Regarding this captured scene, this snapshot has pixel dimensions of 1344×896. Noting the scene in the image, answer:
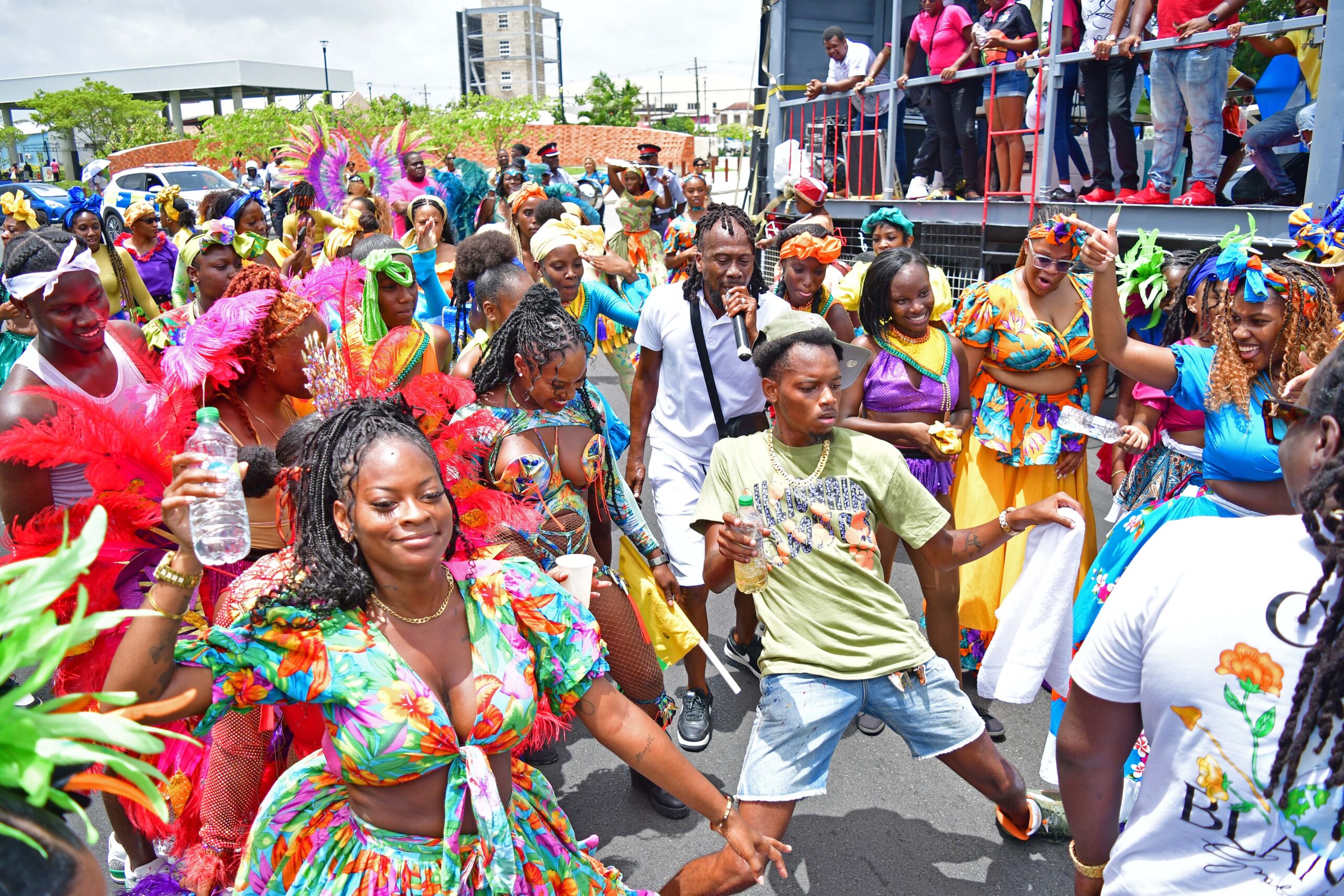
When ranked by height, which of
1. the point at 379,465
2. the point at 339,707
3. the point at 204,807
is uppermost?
the point at 379,465

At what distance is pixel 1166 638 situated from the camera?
1642 mm

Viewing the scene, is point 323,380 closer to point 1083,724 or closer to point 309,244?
point 1083,724

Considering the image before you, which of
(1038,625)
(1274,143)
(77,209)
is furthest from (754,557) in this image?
(77,209)

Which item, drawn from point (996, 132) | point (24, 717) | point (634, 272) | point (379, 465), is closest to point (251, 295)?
point (379, 465)

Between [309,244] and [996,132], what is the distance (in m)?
5.99

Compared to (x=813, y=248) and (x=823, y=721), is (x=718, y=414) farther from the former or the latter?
(x=823, y=721)

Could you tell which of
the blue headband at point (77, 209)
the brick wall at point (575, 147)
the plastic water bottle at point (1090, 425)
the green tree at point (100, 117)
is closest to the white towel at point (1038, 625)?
the plastic water bottle at point (1090, 425)

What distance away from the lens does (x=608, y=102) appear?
186 ft

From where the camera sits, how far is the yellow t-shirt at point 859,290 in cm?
507

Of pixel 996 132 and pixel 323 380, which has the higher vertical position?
pixel 996 132

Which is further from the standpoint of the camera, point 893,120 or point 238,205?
point 893,120

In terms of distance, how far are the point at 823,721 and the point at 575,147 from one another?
4361 centimetres

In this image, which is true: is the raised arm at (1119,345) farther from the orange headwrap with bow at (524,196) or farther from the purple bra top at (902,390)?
the orange headwrap with bow at (524,196)

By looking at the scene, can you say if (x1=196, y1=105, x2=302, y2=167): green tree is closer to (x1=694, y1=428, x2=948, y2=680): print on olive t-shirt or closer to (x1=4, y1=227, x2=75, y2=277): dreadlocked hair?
(x1=4, y1=227, x2=75, y2=277): dreadlocked hair
